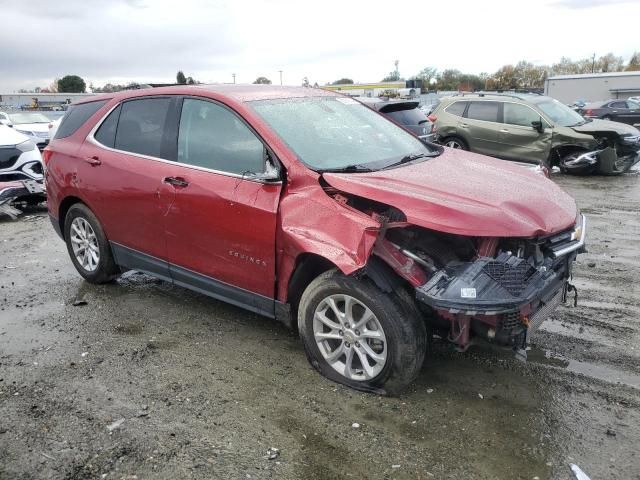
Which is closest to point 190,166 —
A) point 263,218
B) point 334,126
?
point 263,218

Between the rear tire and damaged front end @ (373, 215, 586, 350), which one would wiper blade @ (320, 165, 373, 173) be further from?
the rear tire

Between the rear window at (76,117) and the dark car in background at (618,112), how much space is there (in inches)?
954

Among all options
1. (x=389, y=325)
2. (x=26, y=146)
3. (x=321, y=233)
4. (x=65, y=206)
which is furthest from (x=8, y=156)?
(x=389, y=325)

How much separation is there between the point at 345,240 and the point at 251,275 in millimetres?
885

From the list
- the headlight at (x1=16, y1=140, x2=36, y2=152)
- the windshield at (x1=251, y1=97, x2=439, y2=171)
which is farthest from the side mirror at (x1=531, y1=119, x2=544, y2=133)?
the headlight at (x1=16, y1=140, x2=36, y2=152)

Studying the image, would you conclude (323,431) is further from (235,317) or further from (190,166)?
(190,166)

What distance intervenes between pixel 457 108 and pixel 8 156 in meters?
9.49

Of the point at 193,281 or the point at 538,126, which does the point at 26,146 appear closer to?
the point at 193,281

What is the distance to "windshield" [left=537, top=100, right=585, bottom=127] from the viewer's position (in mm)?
11703

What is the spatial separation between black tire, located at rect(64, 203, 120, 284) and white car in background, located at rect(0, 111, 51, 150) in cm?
1283

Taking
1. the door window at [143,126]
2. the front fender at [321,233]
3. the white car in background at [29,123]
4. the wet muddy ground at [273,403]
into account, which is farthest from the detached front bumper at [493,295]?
the white car in background at [29,123]

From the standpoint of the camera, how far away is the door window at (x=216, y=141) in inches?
143

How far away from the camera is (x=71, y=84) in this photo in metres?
90.8

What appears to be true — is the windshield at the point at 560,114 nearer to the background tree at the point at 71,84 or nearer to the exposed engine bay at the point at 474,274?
the exposed engine bay at the point at 474,274
